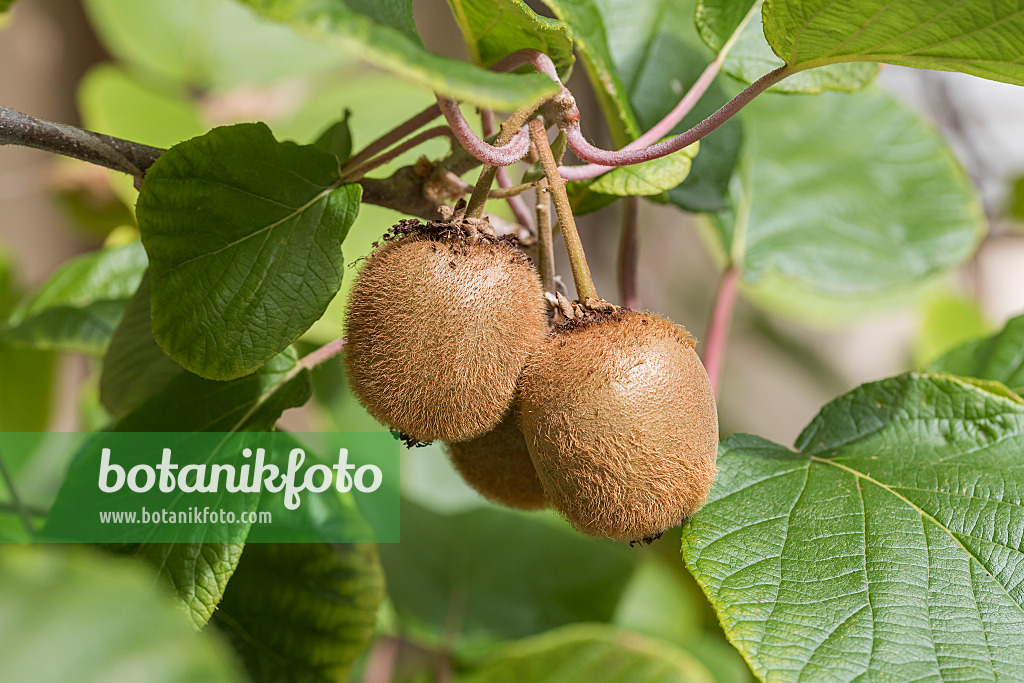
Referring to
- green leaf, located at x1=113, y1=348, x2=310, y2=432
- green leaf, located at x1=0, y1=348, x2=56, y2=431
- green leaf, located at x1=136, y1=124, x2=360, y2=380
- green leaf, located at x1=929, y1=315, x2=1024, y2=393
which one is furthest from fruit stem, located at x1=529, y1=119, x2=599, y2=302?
green leaf, located at x1=0, y1=348, x2=56, y2=431

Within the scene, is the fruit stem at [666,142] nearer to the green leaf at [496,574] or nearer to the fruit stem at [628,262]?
the fruit stem at [628,262]

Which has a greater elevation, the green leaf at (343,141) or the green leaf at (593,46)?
the green leaf at (593,46)

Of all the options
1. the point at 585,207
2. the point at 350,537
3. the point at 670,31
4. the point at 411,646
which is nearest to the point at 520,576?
the point at 411,646

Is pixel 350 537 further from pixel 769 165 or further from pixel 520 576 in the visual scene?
pixel 769 165

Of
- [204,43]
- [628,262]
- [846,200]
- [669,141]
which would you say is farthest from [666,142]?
[204,43]

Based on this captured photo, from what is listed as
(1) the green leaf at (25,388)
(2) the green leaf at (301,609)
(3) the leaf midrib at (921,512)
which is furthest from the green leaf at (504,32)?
(1) the green leaf at (25,388)

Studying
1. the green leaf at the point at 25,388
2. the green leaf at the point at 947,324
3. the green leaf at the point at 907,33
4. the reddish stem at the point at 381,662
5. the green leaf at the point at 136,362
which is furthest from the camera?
the green leaf at the point at 947,324
